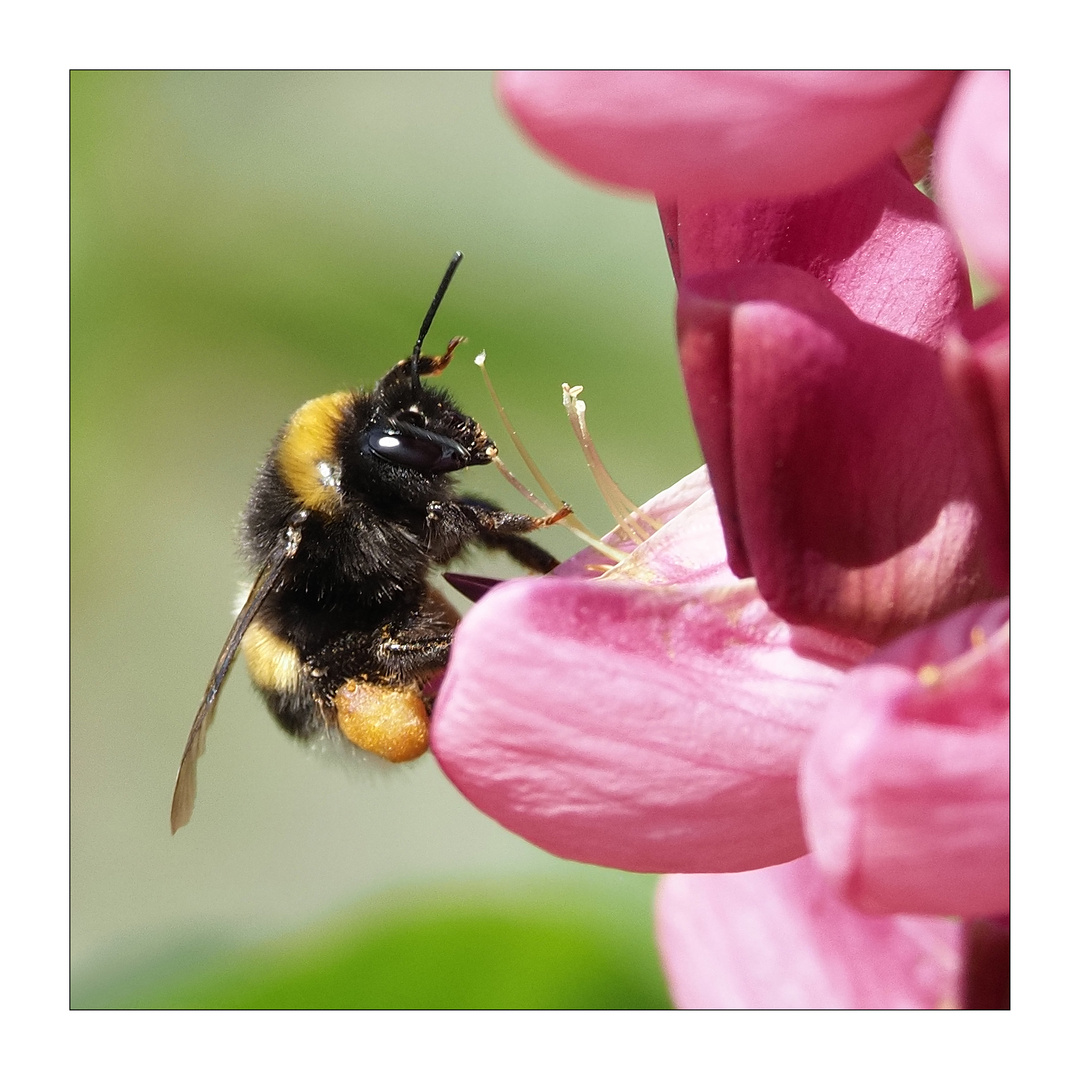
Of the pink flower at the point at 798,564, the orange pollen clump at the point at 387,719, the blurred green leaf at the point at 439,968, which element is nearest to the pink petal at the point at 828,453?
the pink flower at the point at 798,564

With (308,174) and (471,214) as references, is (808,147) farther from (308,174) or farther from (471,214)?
(308,174)

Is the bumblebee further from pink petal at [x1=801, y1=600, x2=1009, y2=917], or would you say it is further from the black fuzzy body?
pink petal at [x1=801, y1=600, x2=1009, y2=917]

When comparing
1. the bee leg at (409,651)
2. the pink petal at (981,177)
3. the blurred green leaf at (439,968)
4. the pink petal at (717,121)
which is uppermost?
the pink petal at (717,121)

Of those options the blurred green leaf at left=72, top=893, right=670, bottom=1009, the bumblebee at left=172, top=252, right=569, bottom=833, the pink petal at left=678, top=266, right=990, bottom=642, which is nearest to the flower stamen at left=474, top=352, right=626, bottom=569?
the bumblebee at left=172, top=252, right=569, bottom=833

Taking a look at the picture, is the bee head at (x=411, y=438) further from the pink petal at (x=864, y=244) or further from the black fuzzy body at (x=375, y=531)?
the pink petal at (x=864, y=244)
